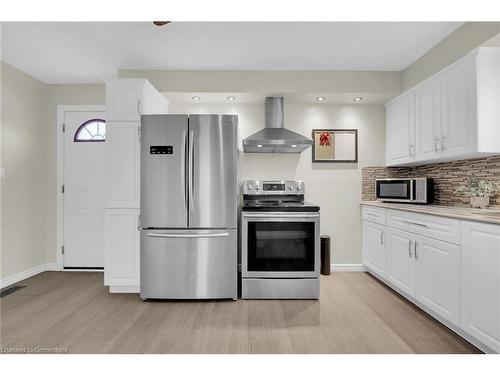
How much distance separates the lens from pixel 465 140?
2586mm

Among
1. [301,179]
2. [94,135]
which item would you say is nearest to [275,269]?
[301,179]

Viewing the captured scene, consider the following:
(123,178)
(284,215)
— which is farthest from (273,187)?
(123,178)

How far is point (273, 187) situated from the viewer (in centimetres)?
399

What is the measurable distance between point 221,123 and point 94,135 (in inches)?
84.4

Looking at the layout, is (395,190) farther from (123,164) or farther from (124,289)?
(124,289)

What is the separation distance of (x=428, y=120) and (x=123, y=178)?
3.10 meters

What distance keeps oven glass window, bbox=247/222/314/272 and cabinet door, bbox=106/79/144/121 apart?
1.64 meters

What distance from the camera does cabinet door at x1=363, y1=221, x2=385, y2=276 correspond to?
11.4 feet

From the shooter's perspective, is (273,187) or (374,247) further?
(273,187)

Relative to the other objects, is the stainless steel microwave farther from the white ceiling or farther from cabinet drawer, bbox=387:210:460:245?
the white ceiling

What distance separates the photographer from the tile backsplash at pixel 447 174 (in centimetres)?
275

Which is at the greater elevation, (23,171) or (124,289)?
(23,171)
